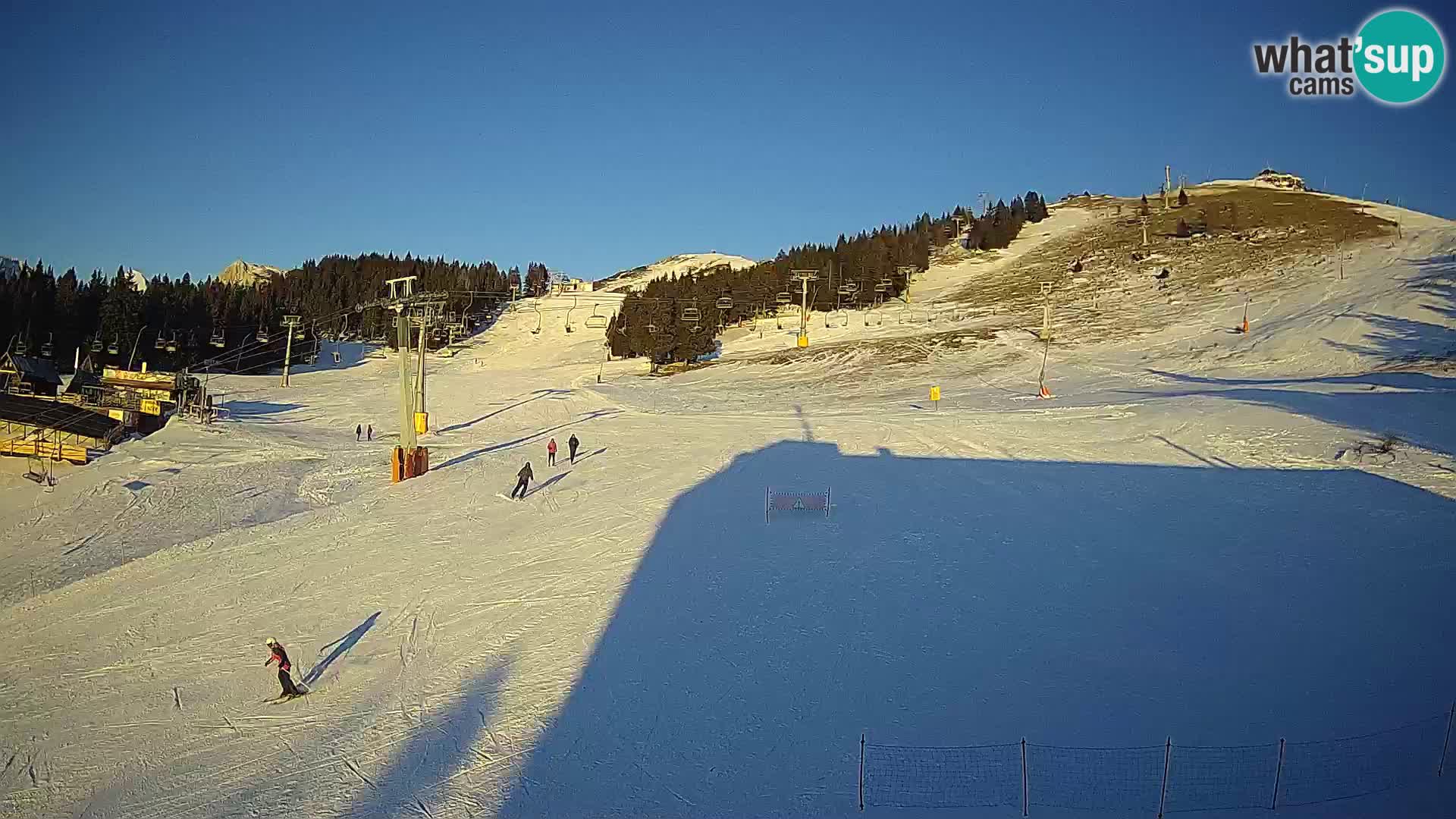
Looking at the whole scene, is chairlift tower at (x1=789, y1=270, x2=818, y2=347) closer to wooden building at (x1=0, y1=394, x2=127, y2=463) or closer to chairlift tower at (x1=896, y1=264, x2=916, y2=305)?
chairlift tower at (x1=896, y1=264, x2=916, y2=305)

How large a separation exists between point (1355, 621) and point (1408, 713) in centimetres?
327

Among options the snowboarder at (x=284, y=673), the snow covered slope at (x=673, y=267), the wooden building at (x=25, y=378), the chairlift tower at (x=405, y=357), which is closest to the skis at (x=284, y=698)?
the snowboarder at (x=284, y=673)

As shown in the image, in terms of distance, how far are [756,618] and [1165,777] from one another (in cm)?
666

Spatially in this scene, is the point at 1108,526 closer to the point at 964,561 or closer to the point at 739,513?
the point at 964,561

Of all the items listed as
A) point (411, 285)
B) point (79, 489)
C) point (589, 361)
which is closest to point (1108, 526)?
point (411, 285)

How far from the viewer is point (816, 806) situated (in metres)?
9.43

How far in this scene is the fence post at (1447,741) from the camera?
9609 millimetres

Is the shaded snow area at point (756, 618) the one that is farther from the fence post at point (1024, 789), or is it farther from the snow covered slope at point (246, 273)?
the snow covered slope at point (246, 273)

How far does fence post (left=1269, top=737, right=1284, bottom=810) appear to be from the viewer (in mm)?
9148

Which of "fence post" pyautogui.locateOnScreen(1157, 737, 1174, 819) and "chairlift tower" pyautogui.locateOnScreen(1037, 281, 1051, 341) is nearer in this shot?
"fence post" pyautogui.locateOnScreen(1157, 737, 1174, 819)

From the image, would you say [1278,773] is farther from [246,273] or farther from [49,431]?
[246,273]

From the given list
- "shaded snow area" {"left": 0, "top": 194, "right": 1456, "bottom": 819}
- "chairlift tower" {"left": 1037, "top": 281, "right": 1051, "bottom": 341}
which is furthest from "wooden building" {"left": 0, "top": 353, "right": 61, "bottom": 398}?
"chairlift tower" {"left": 1037, "top": 281, "right": 1051, "bottom": 341}

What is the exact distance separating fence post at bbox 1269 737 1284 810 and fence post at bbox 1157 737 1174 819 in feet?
3.20

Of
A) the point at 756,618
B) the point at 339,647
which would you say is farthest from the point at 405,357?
the point at 756,618
